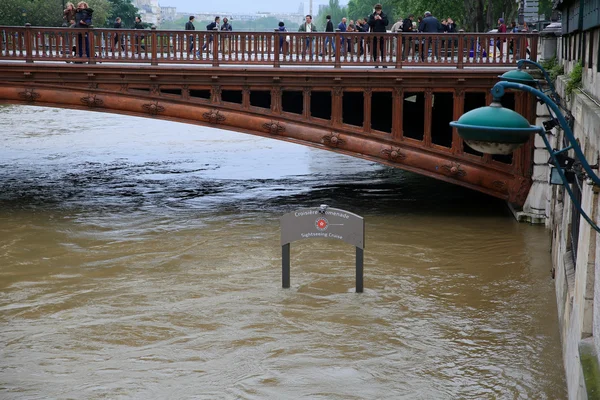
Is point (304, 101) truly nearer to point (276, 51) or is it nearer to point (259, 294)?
point (276, 51)

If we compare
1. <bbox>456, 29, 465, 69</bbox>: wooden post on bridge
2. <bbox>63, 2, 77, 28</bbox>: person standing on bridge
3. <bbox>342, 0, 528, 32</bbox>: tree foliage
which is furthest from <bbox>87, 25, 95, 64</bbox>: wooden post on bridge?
<bbox>342, 0, 528, 32</bbox>: tree foliage

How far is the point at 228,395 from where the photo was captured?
1133 centimetres

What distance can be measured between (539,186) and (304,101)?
5550 mm

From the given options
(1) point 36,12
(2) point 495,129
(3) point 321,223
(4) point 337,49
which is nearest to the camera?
(2) point 495,129

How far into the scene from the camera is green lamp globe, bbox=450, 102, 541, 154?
255 inches

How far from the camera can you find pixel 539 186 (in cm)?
2069

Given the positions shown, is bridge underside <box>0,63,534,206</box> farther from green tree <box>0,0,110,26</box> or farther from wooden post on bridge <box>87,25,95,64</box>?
green tree <box>0,0,110,26</box>

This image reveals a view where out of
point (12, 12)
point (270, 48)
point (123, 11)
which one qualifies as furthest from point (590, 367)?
point (123, 11)

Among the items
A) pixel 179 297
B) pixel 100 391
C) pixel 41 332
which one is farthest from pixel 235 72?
pixel 100 391

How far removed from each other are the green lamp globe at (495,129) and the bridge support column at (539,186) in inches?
556

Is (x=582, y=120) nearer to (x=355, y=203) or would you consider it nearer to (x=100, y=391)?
(x=100, y=391)

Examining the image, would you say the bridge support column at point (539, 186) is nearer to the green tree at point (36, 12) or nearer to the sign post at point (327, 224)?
the sign post at point (327, 224)

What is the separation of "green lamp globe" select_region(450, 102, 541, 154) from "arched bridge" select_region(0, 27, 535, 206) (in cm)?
1440

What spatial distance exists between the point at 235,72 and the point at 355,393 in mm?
10993
